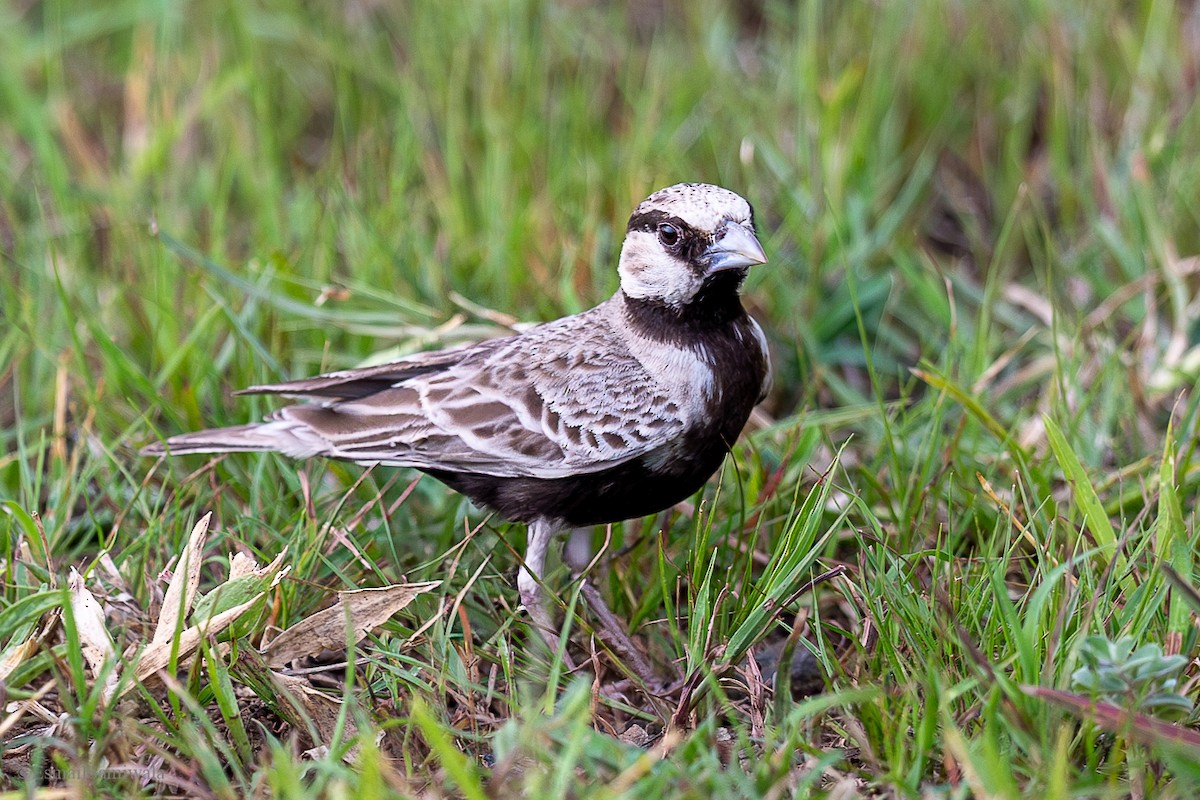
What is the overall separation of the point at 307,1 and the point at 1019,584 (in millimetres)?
5136

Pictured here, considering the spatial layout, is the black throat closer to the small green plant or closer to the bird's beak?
the bird's beak

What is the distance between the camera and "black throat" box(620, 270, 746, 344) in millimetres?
3777

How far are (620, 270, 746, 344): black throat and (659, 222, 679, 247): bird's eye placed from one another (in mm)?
152

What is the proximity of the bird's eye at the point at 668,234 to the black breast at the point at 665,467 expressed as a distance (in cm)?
20

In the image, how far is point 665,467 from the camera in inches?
144

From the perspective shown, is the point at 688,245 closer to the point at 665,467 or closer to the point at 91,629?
the point at 665,467

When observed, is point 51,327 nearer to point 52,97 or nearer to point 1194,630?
point 52,97

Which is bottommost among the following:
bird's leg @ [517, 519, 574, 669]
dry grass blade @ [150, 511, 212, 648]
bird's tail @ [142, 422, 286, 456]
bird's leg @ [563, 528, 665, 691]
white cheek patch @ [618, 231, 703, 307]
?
bird's leg @ [563, 528, 665, 691]

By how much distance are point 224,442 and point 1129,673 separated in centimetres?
255

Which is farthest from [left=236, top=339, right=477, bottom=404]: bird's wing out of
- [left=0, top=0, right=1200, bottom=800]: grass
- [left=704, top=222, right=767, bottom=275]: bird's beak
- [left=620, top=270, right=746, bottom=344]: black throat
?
[left=704, top=222, right=767, bottom=275]: bird's beak

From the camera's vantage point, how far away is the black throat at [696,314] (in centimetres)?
378

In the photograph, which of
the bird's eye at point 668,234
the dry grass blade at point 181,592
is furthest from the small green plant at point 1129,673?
the dry grass blade at point 181,592

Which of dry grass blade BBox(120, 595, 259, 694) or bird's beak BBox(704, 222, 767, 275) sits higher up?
bird's beak BBox(704, 222, 767, 275)

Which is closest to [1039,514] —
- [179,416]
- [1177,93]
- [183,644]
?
[183,644]
